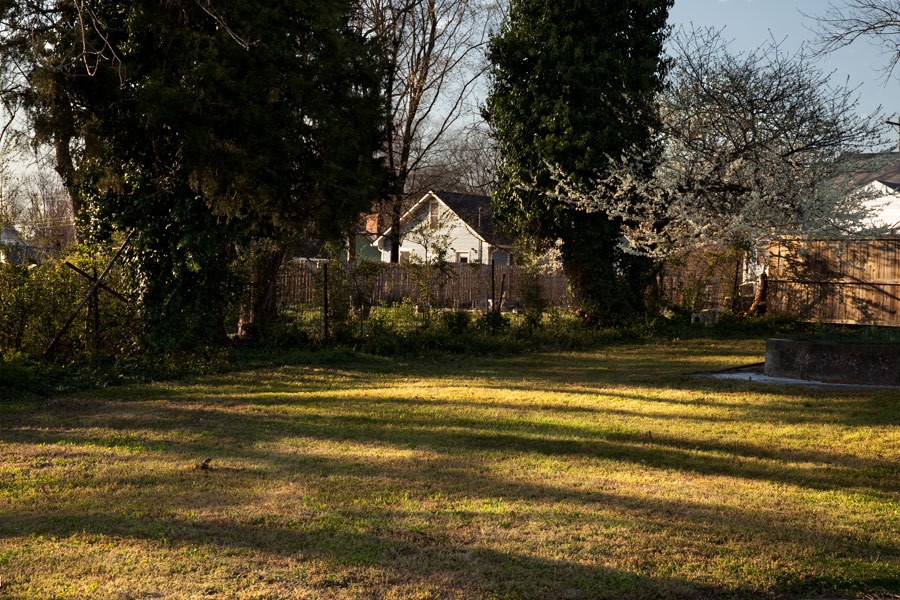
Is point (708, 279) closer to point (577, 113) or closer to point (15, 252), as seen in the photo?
point (577, 113)

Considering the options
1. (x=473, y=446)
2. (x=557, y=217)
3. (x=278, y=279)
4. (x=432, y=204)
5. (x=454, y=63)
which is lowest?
(x=473, y=446)

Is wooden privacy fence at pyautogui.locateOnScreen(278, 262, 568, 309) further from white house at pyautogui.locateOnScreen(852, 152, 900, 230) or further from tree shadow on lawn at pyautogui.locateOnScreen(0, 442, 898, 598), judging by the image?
white house at pyautogui.locateOnScreen(852, 152, 900, 230)

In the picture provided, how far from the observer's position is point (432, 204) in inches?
1553

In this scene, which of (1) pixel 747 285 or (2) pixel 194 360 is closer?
(2) pixel 194 360

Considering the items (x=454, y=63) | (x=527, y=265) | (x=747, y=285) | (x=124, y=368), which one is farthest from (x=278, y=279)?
(x=454, y=63)

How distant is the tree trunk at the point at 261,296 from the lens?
49.6 feet

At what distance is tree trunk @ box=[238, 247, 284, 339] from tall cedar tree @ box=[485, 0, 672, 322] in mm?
6772

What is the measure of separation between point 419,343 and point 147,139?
6364 mm

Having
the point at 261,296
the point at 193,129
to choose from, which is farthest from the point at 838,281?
the point at 193,129

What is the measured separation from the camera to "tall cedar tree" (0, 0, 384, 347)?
12.1m

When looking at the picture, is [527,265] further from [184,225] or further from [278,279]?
[184,225]

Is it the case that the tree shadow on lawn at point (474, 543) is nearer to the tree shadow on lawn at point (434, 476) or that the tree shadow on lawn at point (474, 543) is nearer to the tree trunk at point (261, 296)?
the tree shadow on lawn at point (434, 476)

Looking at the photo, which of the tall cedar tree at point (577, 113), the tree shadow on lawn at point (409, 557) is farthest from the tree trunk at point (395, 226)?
the tree shadow on lawn at point (409, 557)

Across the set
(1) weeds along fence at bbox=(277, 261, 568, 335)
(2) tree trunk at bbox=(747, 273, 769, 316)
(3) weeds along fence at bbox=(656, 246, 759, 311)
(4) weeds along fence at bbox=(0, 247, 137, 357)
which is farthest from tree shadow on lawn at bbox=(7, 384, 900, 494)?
(2) tree trunk at bbox=(747, 273, 769, 316)
